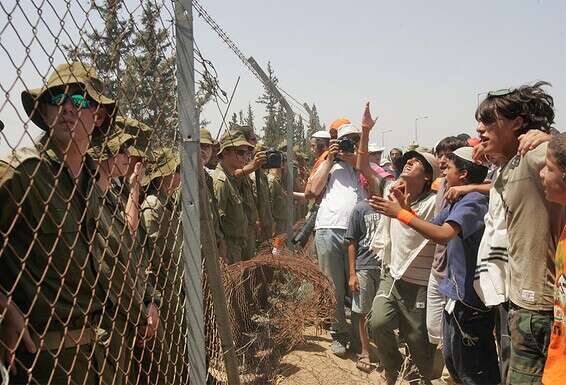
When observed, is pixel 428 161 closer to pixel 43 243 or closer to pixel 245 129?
pixel 245 129

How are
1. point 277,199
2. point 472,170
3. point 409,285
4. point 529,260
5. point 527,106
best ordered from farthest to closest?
point 277,199
point 409,285
point 472,170
point 527,106
point 529,260

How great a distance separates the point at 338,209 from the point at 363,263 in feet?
2.12

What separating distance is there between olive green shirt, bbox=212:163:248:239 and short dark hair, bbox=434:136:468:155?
2.10m

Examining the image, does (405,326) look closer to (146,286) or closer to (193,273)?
(146,286)

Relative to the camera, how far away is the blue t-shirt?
10.1ft

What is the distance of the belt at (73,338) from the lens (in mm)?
1830

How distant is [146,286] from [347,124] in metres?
3.14

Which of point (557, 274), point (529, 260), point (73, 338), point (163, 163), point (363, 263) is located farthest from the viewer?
point (363, 263)

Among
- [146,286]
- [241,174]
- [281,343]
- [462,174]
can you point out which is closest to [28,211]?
[146,286]

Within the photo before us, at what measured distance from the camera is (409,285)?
12.5ft

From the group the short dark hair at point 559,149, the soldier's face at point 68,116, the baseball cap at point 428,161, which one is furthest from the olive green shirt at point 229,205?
the short dark hair at point 559,149

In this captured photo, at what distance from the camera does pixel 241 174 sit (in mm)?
5398

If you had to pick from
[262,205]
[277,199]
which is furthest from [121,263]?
[277,199]

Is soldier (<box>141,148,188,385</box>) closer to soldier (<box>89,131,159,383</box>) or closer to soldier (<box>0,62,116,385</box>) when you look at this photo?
soldier (<box>89,131,159,383</box>)
